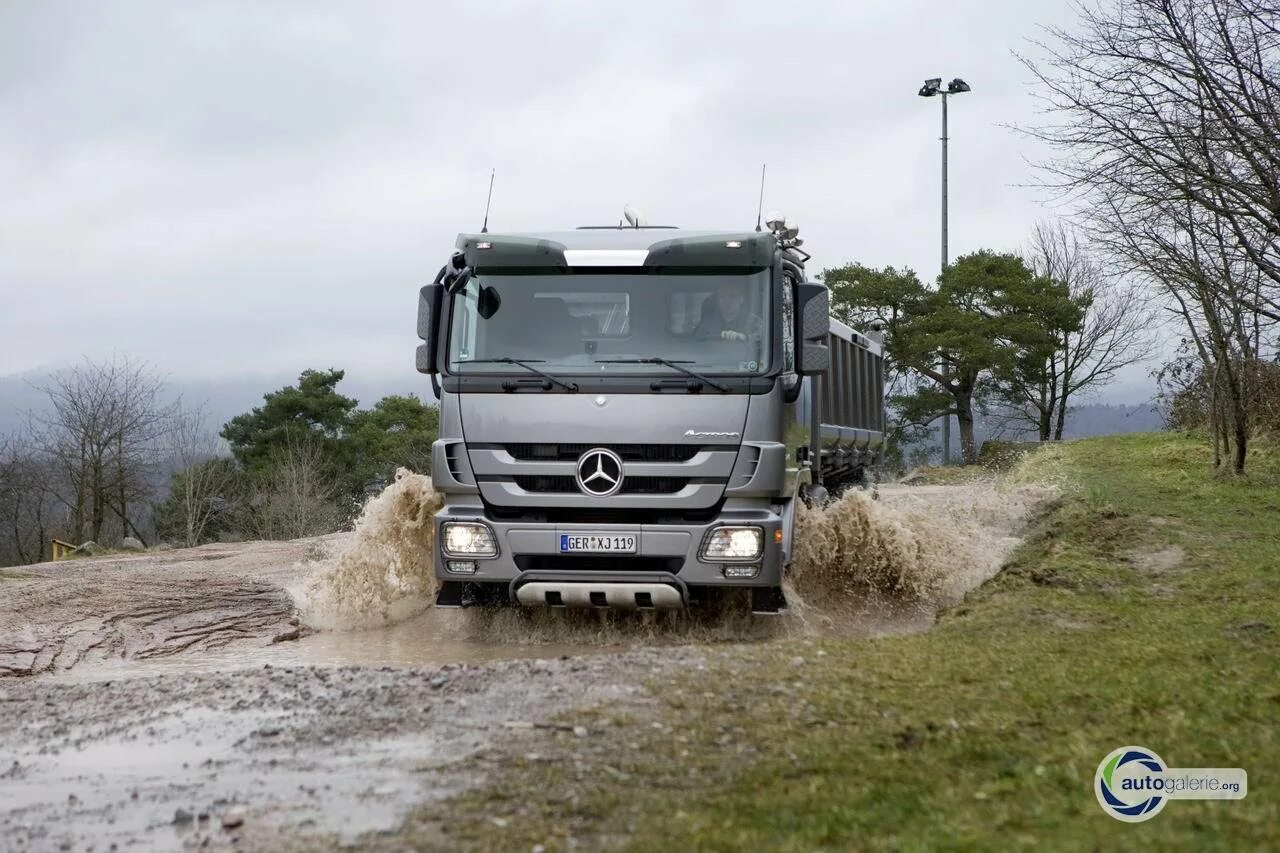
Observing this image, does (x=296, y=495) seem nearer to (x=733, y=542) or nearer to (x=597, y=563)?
(x=597, y=563)

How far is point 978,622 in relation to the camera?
860cm

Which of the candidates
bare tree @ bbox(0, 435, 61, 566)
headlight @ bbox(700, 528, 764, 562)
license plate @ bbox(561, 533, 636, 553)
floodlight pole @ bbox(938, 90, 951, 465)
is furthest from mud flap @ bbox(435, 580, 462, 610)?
bare tree @ bbox(0, 435, 61, 566)

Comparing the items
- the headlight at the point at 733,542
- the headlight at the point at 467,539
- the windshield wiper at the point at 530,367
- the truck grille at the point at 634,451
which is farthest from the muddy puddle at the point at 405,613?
the windshield wiper at the point at 530,367

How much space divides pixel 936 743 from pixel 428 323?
5186mm

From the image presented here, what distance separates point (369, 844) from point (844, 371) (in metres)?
10.4

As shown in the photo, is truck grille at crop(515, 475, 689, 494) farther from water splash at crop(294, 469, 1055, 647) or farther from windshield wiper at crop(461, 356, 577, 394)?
water splash at crop(294, 469, 1055, 647)

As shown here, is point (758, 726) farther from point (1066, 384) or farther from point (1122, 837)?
point (1066, 384)

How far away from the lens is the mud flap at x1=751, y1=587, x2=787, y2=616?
869 cm

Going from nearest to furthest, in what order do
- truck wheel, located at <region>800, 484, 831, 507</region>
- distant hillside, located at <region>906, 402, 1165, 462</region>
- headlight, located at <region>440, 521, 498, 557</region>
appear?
headlight, located at <region>440, 521, 498, 557</region> < truck wheel, located at <region>800, 484, 831, 507</region> < distant hillside, located at <region>906, 402, 1165, 462</region>

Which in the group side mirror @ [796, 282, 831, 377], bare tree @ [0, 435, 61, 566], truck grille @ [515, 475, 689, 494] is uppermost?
side mirror @ [796, 282, 831, 377]

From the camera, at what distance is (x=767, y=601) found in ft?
28.6

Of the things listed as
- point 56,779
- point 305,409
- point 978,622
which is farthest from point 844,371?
point 305,409

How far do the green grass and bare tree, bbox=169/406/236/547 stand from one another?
38.9 meters

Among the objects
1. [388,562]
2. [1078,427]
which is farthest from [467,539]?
[1078,427]
